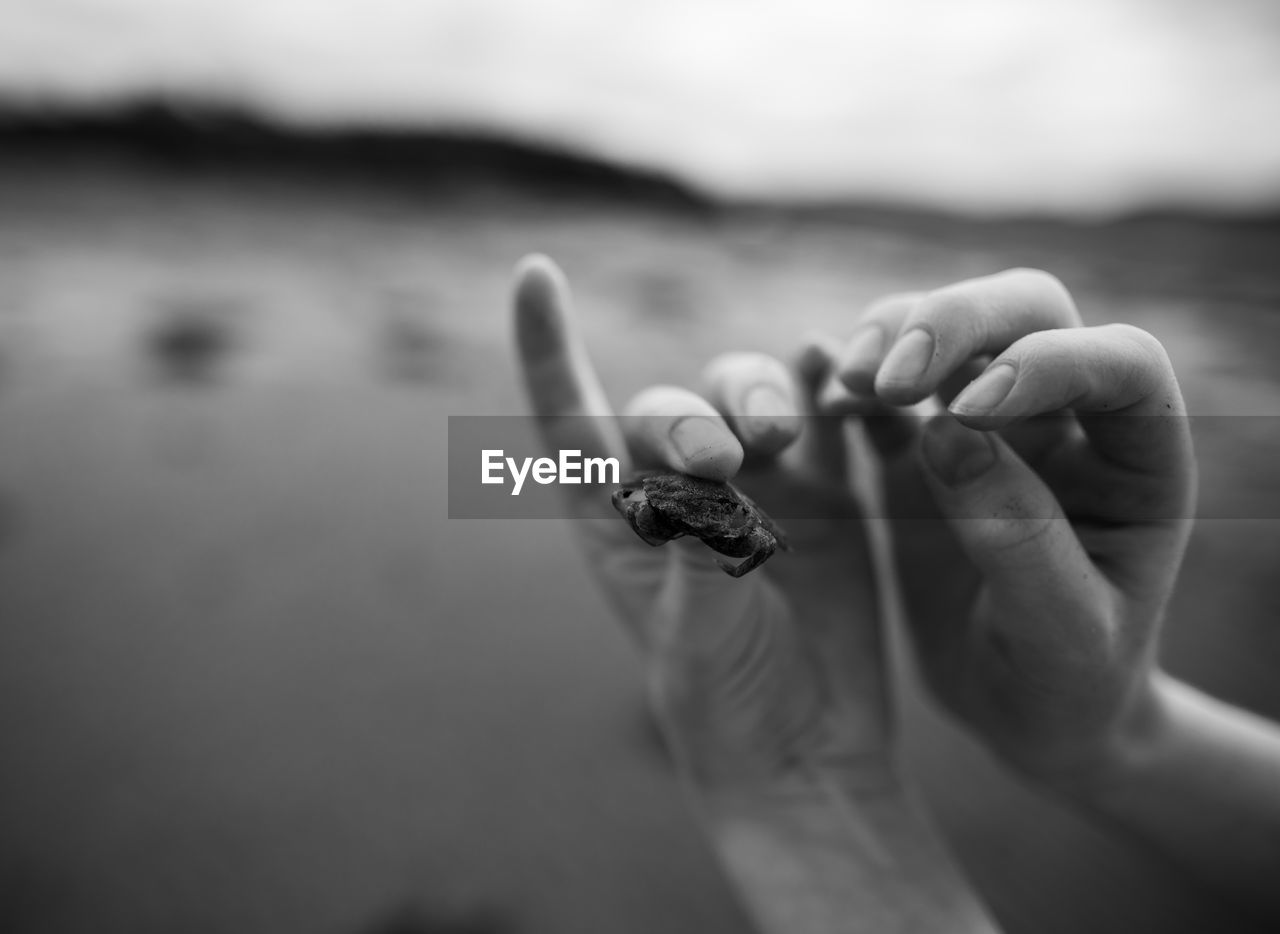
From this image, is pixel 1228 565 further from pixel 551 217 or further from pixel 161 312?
pixel 551 217

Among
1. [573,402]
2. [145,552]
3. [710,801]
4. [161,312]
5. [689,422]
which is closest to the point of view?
[689,422]

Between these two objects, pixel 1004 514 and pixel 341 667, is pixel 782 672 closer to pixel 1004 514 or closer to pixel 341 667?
pixel 1004 514

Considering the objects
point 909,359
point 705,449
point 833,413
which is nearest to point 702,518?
point 705,449

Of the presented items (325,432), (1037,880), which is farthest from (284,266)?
(1037,880)

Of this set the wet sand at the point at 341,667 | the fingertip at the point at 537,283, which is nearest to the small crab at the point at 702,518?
the fingertip at the point at 537,283

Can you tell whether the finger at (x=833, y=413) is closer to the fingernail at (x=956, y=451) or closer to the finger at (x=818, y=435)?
the finger at (x=818, y=435)
